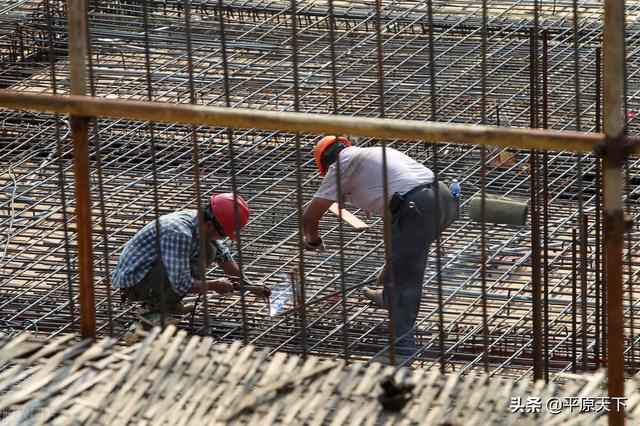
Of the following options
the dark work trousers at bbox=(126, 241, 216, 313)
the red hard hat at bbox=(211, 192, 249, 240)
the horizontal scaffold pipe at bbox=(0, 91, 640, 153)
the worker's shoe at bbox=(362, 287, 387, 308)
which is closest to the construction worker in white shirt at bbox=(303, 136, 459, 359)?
the worker's shoe at bbox=(362, 287, 387, 308)

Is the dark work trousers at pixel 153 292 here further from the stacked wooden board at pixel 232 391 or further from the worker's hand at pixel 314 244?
the stacked wooden board at pixel 232 391

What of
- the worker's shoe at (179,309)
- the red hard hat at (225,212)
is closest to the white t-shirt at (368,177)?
the red hard hat at (225,212)

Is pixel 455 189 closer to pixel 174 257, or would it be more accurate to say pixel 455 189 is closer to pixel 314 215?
pixel 314 215

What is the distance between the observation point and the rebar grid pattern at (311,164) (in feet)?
23.1

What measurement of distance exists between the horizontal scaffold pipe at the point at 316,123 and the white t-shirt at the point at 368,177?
3.06 metres

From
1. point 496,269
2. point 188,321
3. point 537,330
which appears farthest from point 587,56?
point 537,330

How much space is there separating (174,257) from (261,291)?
516mm

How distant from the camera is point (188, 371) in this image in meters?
3.26

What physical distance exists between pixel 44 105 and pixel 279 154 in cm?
512

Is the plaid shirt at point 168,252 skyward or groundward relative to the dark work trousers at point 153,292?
skyward

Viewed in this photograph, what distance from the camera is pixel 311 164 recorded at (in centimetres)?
852

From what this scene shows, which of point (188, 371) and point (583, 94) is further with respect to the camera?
point (583, 94)

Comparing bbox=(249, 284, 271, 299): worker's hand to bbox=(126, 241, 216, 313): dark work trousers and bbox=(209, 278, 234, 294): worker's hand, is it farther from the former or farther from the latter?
bbox=(126, 241, 216, 313): dark work trousers

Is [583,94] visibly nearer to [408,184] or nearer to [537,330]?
[408,184]
